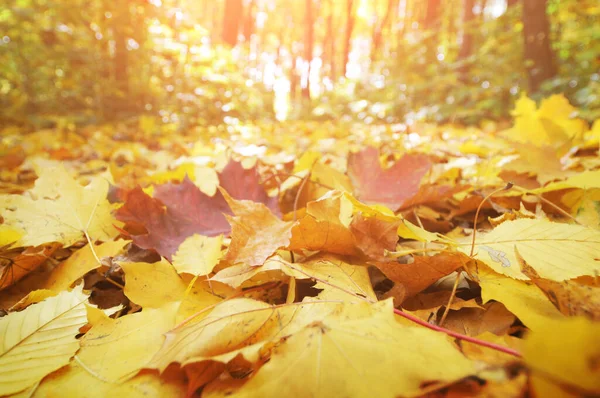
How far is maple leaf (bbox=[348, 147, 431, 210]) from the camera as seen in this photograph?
0.86 metres

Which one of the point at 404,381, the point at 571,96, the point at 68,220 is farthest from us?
the point at 571,96

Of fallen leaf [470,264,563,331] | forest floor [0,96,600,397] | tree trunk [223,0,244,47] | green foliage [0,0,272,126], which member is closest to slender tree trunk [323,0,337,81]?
tree trunk [223,0,244,47]

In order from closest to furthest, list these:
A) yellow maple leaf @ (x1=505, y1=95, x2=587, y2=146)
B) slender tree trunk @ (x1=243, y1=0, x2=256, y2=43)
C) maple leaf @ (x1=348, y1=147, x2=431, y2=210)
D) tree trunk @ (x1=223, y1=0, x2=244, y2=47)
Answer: maple leaf @ (x1=348, y1=147, x2=431, y2=210) → yellow maple leaf @ (x1=505, y1=95, x2=587, y2=146) → tree trunk @ (x1=223, y1=0, x2=244, y2=47) → slender tree trunk @ (x1=243, y1=0, x2=256, y2=43)

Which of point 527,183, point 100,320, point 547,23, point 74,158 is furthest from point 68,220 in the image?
point 547,23

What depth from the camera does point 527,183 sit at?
980 millimetres

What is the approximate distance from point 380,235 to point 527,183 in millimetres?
619

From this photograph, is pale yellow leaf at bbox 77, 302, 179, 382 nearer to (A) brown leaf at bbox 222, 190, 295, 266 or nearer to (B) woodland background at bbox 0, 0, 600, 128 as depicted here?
(A) brown leaf at bbox 222, 190, 295, 266

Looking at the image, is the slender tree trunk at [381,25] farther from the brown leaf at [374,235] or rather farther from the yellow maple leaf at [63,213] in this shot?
the brown leaf at [374,235]

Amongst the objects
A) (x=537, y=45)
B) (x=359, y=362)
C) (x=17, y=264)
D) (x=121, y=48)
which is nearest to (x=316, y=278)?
(x=359, y=362)

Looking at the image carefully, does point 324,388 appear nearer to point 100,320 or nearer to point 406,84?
point 100,320

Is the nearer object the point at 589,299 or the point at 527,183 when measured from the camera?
the point at 589,299

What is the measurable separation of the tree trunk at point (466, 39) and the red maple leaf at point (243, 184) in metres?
5.86

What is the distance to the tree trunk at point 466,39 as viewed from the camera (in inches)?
233

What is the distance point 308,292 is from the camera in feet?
1.90
